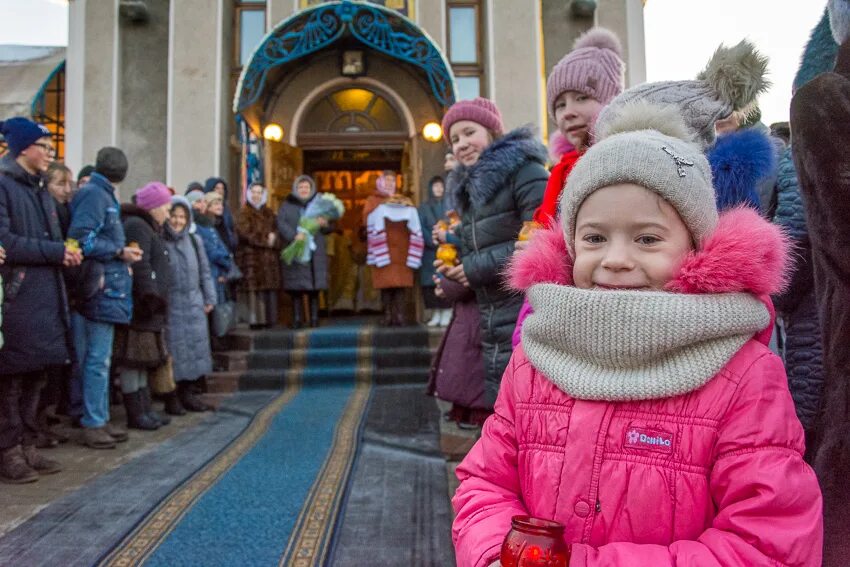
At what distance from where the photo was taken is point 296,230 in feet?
26.4

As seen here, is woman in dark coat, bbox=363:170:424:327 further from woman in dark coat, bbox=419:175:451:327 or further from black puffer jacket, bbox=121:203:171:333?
black puffer jacket, bbox=121:203:171:333

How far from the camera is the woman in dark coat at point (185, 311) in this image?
5500 mm

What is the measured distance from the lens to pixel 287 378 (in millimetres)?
6766

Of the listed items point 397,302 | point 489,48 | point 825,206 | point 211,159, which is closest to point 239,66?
point 211,159

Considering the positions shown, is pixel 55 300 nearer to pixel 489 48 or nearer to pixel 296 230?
pixel 296 230

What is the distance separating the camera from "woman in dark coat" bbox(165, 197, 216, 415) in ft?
18.0


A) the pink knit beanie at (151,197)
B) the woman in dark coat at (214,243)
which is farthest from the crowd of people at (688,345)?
the woman in dark coat at (214,243)

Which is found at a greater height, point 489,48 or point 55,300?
point 489,48

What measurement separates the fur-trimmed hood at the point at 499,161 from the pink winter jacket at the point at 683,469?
1895mm

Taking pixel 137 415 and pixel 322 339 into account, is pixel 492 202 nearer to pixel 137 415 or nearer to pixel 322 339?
pixel 137 415

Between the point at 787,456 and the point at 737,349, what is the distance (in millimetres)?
191

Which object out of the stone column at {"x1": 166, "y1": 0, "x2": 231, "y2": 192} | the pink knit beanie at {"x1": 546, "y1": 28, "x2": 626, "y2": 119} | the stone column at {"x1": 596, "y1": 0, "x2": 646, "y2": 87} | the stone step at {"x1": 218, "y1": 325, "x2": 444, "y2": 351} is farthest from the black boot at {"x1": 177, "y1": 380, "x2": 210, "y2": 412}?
the stone column at {"x1": 596, "y1": 0, "x2": 646, "y2": 87}

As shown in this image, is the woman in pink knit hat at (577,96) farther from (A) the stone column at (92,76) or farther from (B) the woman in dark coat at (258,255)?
(A) the stone column at (92,76)

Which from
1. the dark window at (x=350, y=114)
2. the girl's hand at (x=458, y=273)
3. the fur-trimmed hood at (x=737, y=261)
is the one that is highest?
the dark window at (x=350, y=114)
